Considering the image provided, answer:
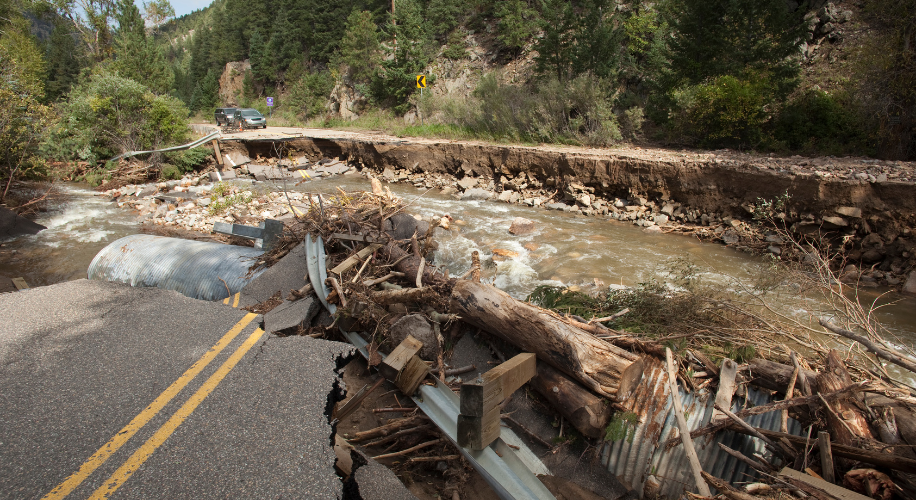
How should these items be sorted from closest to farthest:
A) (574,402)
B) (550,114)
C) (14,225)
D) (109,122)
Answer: (574,402), (14,225), (109,122), (550,114)

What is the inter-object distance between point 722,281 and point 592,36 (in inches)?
570

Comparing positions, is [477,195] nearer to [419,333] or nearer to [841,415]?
[419,333]

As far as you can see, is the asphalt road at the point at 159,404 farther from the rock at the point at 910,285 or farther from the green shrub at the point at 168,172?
the green shrub at the point at 168,172

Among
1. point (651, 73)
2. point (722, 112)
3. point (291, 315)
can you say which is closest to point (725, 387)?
point (291, 315)

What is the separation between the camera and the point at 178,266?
5621 mm

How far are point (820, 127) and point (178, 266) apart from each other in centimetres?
1556

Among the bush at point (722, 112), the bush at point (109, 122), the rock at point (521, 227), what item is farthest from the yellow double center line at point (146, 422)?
the bush at point (109, 122)

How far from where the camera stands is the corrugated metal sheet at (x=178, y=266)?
535cm

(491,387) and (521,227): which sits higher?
(491,387)

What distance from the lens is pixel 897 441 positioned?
2316mm

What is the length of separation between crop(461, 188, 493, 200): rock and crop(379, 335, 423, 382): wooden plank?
11.0 metres

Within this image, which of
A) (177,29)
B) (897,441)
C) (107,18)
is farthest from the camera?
(177,29)

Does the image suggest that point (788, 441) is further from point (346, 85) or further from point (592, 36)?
point (346, 85)

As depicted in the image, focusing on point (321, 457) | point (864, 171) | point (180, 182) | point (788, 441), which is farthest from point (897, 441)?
point (180, 182)
